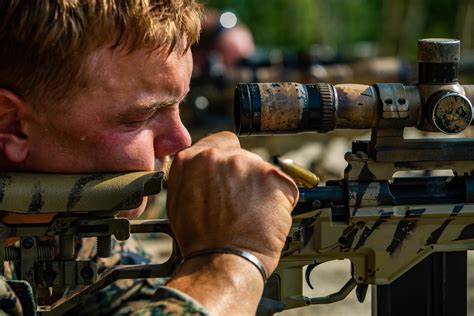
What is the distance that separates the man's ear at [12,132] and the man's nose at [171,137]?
1.14 ft

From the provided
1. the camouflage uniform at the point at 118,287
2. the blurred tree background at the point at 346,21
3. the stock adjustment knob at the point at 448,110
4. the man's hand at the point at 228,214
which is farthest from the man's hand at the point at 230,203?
the blurred tree background at the point at 346,21

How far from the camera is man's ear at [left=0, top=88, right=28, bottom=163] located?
2.69 meters

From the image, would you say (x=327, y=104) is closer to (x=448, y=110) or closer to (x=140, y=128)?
(x=448, y=110)

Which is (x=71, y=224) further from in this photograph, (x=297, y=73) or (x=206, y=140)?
(x=297, y=73)

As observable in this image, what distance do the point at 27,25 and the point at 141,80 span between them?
32 cm

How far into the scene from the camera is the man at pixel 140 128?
2.46 m

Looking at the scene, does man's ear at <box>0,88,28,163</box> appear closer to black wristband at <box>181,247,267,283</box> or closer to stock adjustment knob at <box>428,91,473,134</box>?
black wristband at <box>181,247,267,283</box>

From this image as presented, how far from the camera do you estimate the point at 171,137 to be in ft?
9.25

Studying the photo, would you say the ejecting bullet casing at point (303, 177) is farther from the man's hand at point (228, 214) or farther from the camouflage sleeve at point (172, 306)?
the camouflage sleeve at point (172, 306)

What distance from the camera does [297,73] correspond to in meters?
10.7

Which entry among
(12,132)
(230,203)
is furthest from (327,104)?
(12,132)

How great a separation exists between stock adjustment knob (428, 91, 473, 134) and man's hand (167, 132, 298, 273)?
0.51m


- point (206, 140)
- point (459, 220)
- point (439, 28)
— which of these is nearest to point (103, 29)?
point (206, 140)

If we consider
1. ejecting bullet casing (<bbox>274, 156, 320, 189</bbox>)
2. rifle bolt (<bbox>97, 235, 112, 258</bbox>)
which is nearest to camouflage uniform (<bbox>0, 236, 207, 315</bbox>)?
rifle bolt (<bbox>97, 235, 112, 258</bbox>)
